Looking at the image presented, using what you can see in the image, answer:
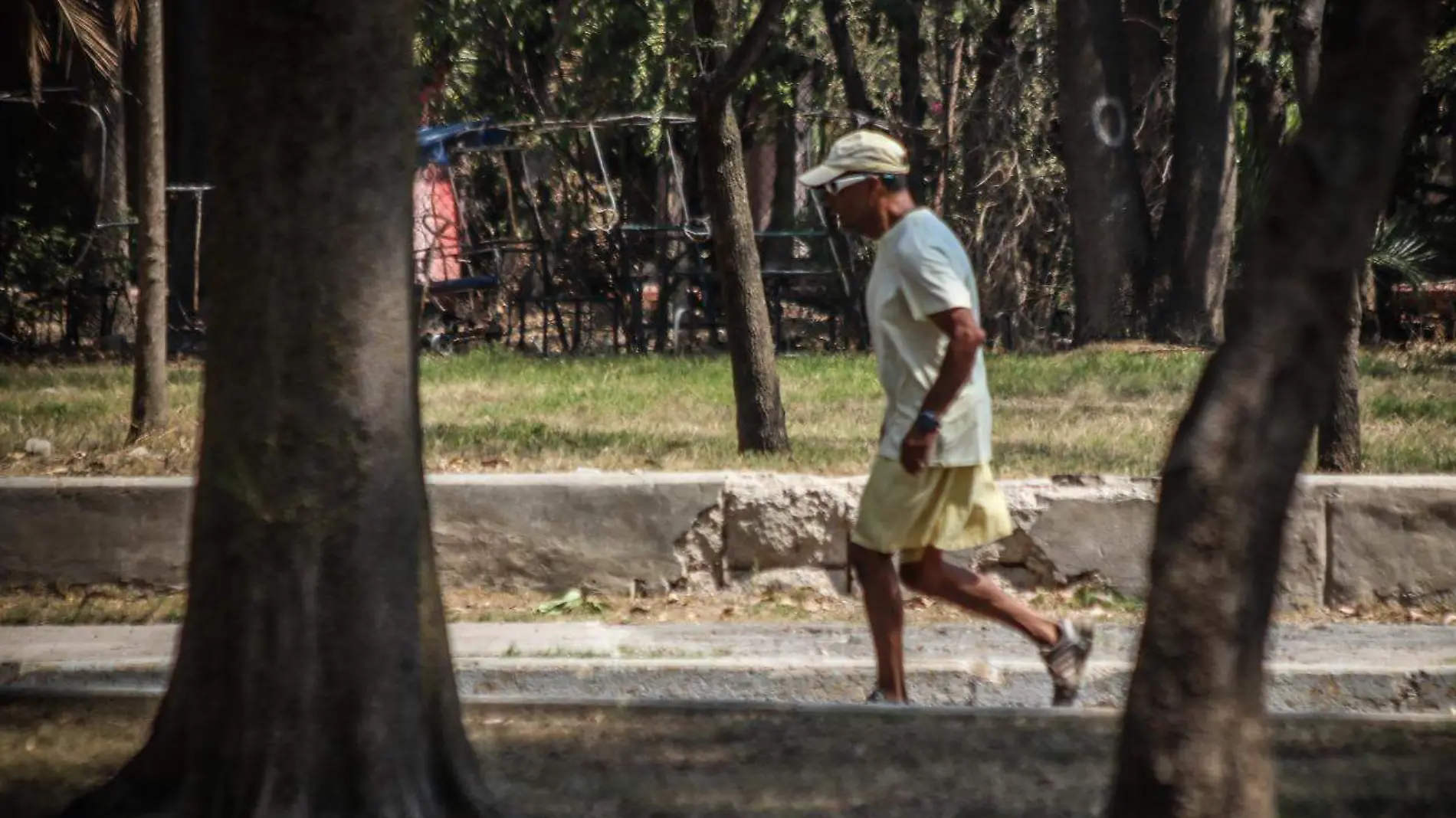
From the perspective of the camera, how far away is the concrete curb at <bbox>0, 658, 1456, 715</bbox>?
22.3 feet

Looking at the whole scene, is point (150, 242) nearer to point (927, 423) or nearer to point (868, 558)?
point (868, 558)

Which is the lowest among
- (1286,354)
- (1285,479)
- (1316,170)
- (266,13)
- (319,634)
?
(319,634)

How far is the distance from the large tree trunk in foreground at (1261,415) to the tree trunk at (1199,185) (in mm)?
13050

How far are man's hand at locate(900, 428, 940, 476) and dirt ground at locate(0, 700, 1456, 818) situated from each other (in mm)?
775

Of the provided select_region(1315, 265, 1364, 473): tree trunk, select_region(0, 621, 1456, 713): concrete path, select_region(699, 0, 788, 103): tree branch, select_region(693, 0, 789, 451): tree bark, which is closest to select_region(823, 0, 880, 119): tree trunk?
select_region(693, 0, 789, 451): tree bark

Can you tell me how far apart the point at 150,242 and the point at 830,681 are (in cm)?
476

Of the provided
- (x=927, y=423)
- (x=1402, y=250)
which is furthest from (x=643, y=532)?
(x=1402, y=250)

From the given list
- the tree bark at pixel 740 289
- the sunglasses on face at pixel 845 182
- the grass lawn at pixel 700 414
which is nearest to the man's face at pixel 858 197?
the sunglasses on face at pixel 845 182

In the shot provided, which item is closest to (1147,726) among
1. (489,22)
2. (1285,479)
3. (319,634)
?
(1285,479)

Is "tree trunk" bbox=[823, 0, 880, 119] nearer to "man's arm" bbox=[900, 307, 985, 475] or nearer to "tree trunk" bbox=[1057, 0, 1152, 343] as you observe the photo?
"tree trunk" bbox=[1057, 0, 1152, 343]

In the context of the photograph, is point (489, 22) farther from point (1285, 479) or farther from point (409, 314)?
point (1285, 479)

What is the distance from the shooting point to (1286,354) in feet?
11.1

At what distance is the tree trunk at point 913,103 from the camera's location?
1811 centimetres

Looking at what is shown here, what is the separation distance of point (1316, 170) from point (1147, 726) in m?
1.02
